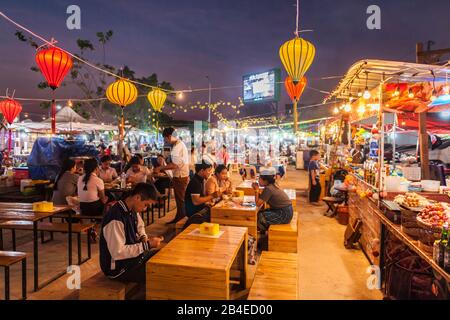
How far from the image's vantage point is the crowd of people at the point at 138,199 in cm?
313

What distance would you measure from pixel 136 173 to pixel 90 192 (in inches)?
76.4

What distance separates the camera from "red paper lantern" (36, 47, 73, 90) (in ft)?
18.9

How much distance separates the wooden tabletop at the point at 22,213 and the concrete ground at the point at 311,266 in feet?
2.99

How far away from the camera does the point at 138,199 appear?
10.6 ft

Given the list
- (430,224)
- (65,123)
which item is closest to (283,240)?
(430,224)

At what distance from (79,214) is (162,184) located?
3.05 meters

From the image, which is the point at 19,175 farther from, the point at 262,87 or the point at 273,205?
the point at 262,87

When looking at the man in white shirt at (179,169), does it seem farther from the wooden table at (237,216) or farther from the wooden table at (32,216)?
the wooden table at (32,216)

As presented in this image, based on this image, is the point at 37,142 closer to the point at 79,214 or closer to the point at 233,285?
the point at 79,214

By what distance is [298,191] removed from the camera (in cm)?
1292

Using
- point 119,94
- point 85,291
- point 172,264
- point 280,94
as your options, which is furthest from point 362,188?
point 280,94

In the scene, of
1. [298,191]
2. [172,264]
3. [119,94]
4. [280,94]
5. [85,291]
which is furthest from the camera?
[280,94]

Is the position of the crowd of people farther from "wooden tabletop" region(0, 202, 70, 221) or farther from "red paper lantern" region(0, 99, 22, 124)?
"red paper lantern" region(0, 99, 22, 124)

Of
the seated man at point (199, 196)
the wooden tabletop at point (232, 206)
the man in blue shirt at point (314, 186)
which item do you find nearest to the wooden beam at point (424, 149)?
the wooden tabletop at point (232, 206)
